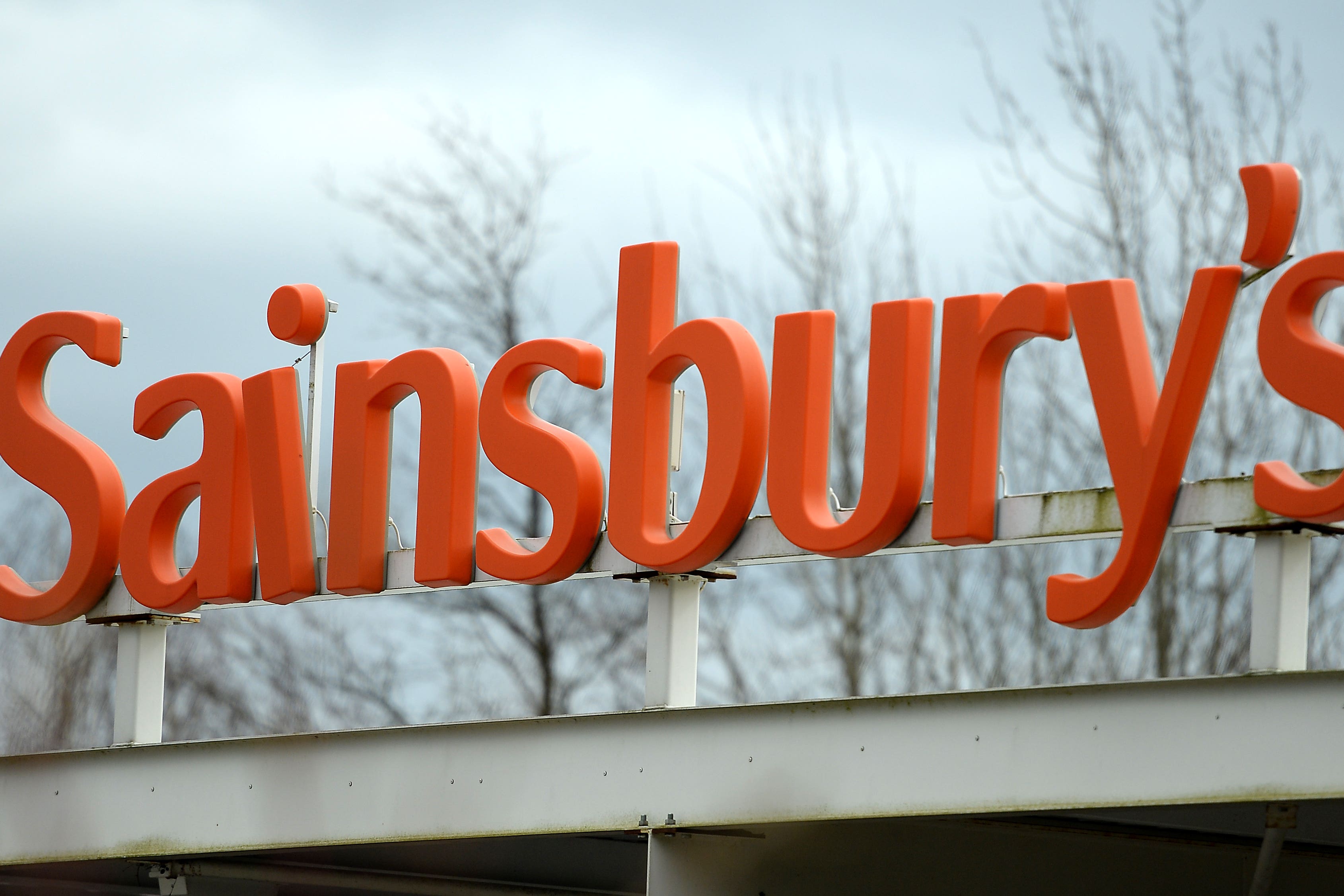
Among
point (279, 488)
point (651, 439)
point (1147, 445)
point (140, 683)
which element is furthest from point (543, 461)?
point (1147, 445)

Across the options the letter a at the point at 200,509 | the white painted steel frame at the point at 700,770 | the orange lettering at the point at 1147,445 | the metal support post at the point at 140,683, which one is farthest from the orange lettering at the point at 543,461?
the orange lettering at the point at 1147,445

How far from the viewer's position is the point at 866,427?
329 inches

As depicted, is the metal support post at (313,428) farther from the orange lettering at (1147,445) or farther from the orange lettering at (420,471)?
the orange lettering at (1147,445)

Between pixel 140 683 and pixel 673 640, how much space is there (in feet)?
11.2

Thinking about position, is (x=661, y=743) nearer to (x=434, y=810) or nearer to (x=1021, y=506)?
(x=434, y=810)

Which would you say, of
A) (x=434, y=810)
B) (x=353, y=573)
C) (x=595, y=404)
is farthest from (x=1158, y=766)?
(x=595, y=404)

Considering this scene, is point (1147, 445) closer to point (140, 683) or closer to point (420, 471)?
point (420, 471)

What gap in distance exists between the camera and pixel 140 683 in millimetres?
10125

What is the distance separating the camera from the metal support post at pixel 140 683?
9.92 metres

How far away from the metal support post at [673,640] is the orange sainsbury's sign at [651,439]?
13 cm

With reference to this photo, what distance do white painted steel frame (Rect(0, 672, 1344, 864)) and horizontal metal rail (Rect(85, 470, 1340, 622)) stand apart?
74 cm

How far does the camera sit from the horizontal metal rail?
23.3ft

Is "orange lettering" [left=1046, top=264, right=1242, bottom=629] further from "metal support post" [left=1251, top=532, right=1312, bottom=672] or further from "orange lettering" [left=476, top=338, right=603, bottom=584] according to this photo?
"orange lettering" [left=476, top=338, right=603, bottom=584]

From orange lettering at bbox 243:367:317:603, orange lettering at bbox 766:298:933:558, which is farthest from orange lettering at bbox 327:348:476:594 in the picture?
orange lettering at bbox 766:298:933:558
